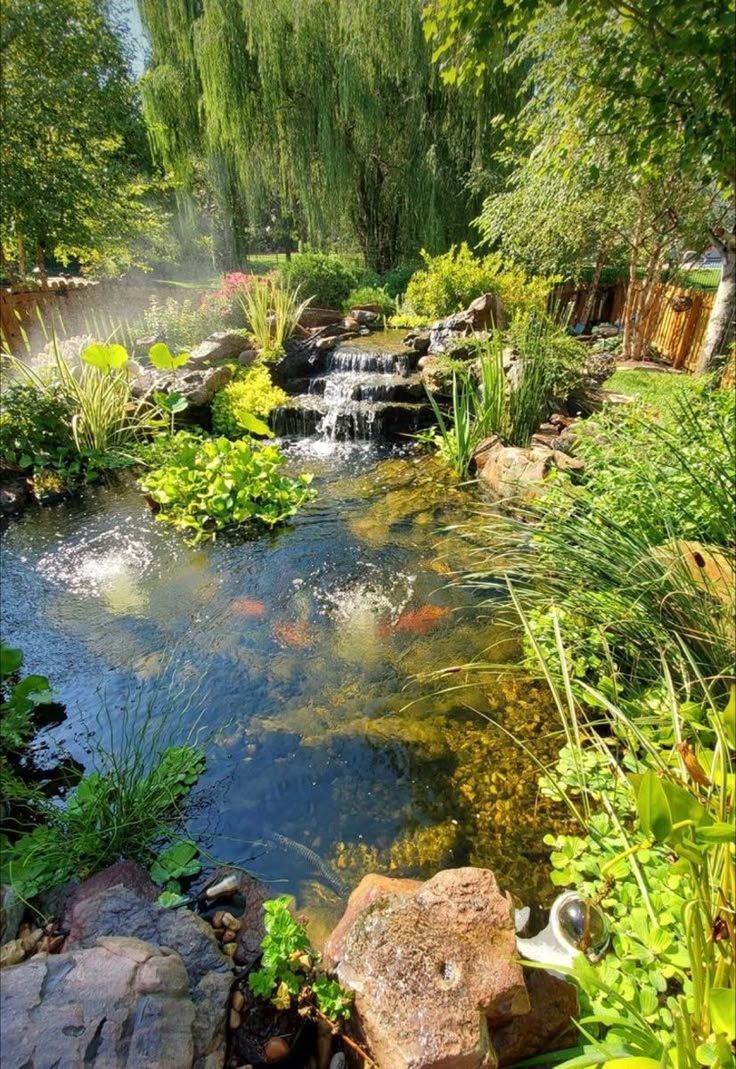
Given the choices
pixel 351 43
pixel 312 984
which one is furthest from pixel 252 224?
pixel 312 984

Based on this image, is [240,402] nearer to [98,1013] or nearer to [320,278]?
[320,278]

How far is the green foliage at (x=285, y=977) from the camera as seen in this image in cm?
136

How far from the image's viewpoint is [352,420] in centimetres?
691

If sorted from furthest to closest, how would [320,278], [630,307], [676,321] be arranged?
1. [320,278]
2. [630,307]
3. [676,321]

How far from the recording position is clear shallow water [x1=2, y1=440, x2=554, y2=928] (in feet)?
6.99

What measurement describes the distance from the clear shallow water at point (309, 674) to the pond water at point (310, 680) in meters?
0.01

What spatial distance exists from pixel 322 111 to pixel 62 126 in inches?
192

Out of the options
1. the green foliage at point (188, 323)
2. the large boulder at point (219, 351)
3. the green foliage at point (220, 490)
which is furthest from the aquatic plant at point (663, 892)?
the green foliage at point (188, 323)

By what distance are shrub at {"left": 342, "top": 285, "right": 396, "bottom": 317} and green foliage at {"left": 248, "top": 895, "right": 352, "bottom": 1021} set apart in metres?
10.6

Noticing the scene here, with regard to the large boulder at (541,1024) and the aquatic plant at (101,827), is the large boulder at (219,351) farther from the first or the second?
the large boulder at (541,1024)

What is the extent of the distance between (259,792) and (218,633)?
3.98 feet

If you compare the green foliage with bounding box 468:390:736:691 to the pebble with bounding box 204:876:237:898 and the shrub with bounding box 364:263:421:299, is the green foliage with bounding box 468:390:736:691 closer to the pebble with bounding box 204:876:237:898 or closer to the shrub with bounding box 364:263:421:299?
the pebble with bounding box 204:876:237:898

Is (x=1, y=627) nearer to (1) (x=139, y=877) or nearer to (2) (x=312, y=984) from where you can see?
(1) (x=139, y=877)

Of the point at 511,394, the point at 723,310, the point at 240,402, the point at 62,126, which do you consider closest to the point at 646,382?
the point at 723,310
